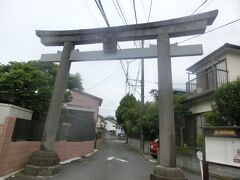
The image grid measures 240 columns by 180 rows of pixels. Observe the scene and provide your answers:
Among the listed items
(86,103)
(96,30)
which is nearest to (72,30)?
(96,30)

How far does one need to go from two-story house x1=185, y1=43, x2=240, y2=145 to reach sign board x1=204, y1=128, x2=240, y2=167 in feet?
21.9

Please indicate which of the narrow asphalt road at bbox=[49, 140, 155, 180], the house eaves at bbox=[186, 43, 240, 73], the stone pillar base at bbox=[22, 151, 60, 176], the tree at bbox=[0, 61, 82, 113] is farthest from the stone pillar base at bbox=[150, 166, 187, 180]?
the house eaves at bbox=[186, 43, 240, 73]

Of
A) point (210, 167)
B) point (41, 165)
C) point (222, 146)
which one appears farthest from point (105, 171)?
point (222, 146)

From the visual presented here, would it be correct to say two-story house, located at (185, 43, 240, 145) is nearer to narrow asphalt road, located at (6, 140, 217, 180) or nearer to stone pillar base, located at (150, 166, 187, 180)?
narrow asphalt road, located at (6, 140, 217, 180)

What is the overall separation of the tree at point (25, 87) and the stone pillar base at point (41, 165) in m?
3.79

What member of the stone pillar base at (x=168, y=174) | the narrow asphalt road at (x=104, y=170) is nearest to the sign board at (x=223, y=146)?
the stone pillar base at (x=168, y=174)

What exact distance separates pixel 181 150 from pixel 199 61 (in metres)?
7.48

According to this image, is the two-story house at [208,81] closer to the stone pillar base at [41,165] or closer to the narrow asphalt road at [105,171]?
the narrow asphalt road at [105,171]

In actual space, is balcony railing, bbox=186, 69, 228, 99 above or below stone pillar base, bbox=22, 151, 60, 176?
above

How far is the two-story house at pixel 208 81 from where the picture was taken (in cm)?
1352

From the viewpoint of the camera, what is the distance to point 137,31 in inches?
336

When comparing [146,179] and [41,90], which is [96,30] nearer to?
[41,90]

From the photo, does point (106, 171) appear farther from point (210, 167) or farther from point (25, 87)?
point (25, 87)

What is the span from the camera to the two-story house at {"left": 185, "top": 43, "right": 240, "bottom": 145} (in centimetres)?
1352
